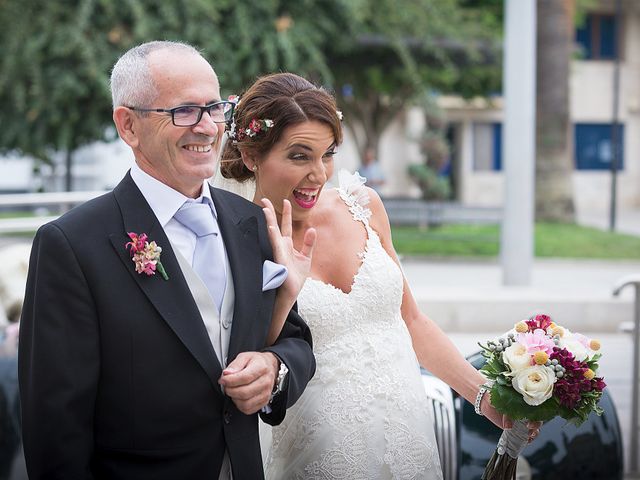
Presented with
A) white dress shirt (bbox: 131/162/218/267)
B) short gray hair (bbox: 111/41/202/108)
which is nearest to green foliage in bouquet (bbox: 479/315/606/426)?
white dress shirt (bbox: 131/162/218/267)

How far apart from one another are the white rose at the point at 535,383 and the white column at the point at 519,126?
817cm

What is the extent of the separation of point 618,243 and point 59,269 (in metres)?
14.5

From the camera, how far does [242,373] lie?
2.11 meters

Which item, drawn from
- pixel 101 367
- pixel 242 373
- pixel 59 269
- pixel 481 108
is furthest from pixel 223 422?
pixel 481 108

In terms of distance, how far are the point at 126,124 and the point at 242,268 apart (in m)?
0.44

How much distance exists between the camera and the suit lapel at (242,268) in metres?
2.21

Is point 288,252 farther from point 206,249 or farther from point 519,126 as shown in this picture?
point 519,126

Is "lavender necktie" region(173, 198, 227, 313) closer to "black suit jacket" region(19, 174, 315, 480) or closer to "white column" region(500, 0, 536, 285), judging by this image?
"black suit jacket" region(19, 174, 315, 480)

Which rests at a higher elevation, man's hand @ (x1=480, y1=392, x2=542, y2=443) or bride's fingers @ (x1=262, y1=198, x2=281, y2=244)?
bride's fingers @ (x1=262, y1=198, x2=281, y2=244)

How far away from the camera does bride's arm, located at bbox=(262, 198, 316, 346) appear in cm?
233

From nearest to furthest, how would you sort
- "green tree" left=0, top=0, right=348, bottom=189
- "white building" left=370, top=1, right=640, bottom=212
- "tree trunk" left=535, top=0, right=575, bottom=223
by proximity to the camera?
"green tree" left=0, top=0, right=348, bottom=189, "tree trunk" left=535, top=0, right=575, bottom=223, "white building" left=370, top=1, right=640, bottom=212

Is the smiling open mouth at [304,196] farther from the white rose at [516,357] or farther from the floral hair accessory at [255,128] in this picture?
the white rose at [516,357]

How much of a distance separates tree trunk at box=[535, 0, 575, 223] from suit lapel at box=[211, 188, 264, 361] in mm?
15698

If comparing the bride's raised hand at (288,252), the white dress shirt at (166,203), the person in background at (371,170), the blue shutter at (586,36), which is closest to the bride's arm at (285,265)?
the bride's raised hand at (288,252)
